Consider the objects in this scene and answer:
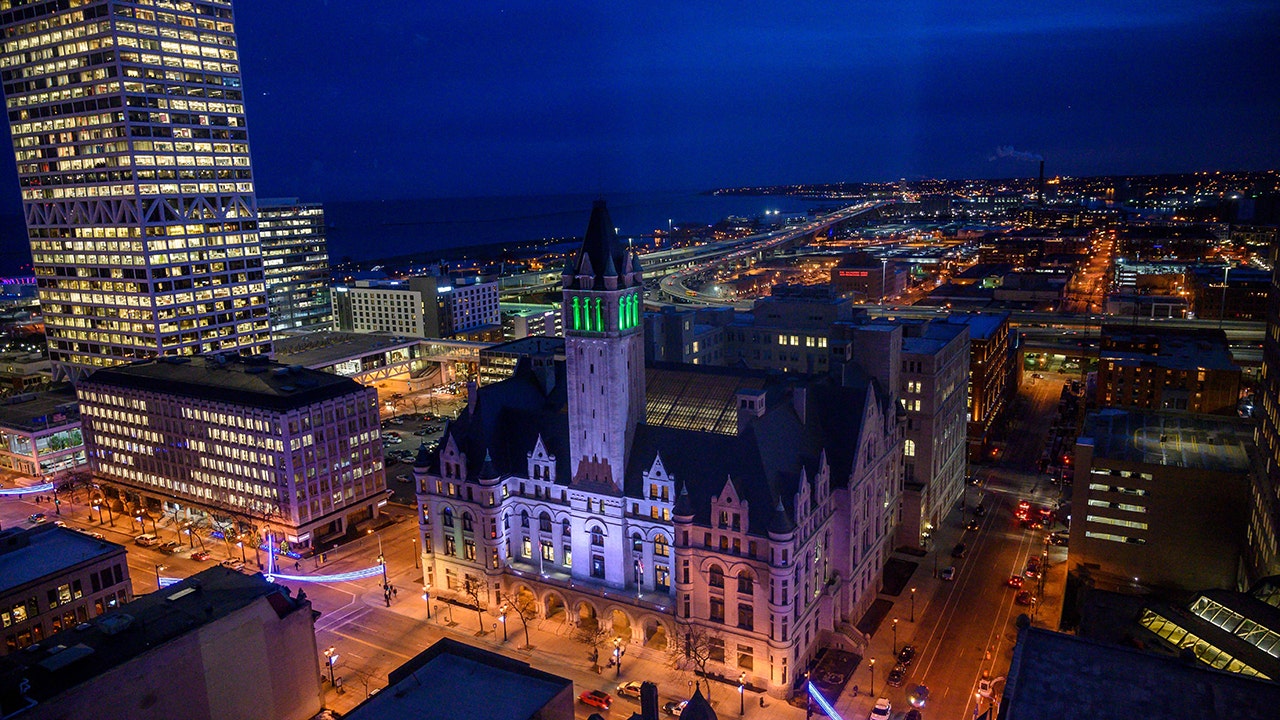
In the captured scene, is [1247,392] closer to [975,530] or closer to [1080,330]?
[1080,330]

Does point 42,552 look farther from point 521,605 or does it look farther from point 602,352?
point 602,352

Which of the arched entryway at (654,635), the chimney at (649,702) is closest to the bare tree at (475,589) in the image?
the arched entryway at (654,635)

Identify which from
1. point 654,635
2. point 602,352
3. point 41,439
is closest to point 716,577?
point 654,635

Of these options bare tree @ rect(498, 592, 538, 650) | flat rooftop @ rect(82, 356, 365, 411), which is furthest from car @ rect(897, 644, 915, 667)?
flat rooftop @ rect(82, 356, 365, 411)

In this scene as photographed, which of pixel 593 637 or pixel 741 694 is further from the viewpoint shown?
pixel 593 637

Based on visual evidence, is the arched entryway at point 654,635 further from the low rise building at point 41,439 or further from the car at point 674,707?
the low rise building at point 41,439

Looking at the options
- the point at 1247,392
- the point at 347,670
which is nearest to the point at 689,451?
the point at 347,670
